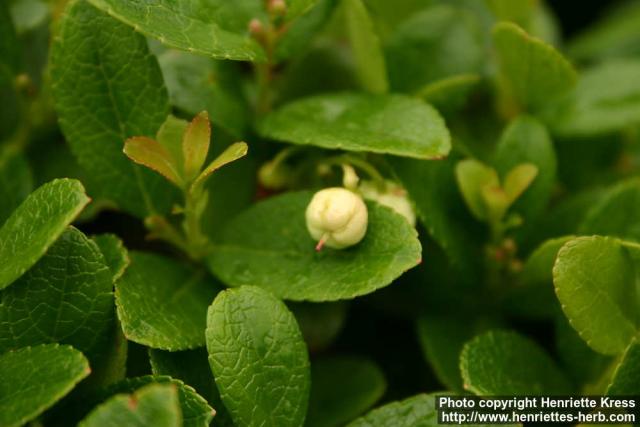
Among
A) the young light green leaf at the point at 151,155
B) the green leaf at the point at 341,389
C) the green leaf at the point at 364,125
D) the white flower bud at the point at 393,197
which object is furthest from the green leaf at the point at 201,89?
Answer: the green leaf at the point at 341,389

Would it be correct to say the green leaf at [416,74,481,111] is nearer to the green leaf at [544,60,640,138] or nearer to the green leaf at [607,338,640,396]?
the green leaf at [544,60,640,138]

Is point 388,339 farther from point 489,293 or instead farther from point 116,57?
point 116,57

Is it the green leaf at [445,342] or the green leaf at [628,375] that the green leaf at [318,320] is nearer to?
the green leaf at [445,342]

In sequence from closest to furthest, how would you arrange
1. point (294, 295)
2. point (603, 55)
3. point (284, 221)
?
point (294, 295) → point (284, 221) → point (603, 55)

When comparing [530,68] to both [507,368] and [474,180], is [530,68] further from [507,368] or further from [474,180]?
[507,368]

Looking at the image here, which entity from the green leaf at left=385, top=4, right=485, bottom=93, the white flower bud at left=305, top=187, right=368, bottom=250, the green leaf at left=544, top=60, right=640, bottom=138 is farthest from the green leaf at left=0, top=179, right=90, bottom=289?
the green leaf at left=544, top=60, right=640, bottom=138

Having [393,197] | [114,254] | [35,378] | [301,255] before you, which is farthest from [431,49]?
[35,378]

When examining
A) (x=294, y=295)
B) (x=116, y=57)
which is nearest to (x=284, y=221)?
(x=294, y=295)

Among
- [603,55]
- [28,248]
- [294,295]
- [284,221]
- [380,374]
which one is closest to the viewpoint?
[28,248]
